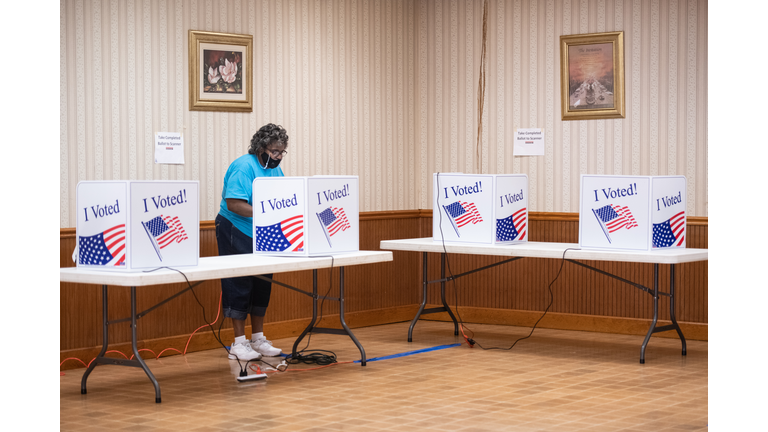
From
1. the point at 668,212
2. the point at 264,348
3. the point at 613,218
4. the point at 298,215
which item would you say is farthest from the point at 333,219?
the point at 668,212

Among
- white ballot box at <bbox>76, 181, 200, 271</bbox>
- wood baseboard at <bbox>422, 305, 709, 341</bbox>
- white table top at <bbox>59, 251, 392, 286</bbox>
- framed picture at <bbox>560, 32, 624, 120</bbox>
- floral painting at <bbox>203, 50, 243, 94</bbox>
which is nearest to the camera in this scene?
white table top at <bbox>59, 251, 392, 286</bbox>

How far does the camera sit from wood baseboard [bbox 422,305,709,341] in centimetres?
645

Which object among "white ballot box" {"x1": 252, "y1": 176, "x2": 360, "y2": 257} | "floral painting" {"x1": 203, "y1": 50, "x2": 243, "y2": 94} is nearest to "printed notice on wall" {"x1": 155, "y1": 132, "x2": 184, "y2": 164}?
"floral painting" {"x1": 203, "y1": 50, "x2": 243, "y2": 94}

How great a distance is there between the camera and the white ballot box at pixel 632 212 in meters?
5.49

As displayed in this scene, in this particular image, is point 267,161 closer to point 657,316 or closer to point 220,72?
point 220,72

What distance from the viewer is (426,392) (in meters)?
4.71

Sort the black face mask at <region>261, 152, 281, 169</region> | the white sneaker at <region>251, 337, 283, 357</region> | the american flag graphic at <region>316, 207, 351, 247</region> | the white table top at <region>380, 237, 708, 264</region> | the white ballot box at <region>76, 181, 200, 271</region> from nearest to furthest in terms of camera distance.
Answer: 1. the white ballot box at <region>76, 181, 200, 271</region>
2. the american flag graphic at <region>316, 207, 351, 247</region>
3. the white table top at <region>380, 237, 708, 264</region>
4. the black face mask at <region>261, 152, 281, 169</region>
5. the white sneaker at <region>251, 337, 283, 357</region>

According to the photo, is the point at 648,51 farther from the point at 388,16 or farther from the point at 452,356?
the point at 452,356

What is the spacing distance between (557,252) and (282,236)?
170 cm

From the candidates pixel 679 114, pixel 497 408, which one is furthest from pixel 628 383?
pixel 679 114

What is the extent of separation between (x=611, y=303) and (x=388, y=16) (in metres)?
2.87

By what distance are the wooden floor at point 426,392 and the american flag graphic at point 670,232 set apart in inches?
28.4

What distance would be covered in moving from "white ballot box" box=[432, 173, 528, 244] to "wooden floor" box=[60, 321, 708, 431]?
76 cm

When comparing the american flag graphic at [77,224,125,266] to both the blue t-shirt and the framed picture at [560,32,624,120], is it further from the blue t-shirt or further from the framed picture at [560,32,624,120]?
the framed picture at [560,32,624,120]
